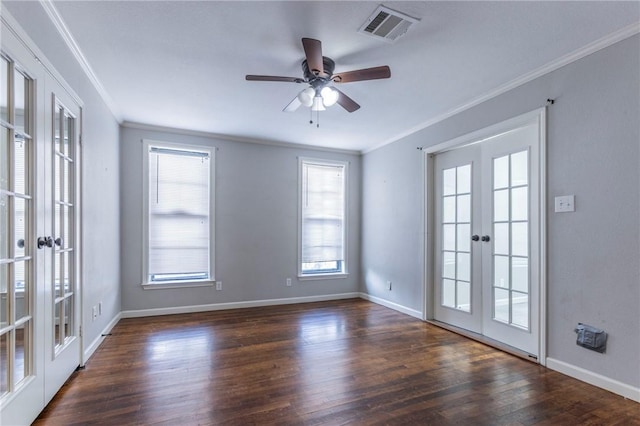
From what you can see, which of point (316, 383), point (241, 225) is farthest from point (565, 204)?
point (241, 225)

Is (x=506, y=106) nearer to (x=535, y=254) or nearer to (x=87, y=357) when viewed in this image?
(x=535, y=254)

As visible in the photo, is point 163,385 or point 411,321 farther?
point 411,321

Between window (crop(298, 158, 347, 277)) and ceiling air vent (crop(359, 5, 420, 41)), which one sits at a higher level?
ceiling air vent (crop(359, 5, 420, 41))

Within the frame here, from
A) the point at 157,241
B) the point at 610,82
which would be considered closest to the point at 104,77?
the point at 157,241

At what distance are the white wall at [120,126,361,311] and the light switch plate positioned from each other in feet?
11.1

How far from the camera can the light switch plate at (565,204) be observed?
2.58 meters

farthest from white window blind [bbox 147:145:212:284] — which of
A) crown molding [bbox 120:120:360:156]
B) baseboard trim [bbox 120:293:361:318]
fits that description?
baseboard trim [bbox 120:293:361:318]

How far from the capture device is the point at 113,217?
3.83 m

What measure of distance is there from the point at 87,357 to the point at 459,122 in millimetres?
4308

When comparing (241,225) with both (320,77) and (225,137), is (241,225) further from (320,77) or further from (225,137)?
(320,77)

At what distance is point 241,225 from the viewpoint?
15.8 feet

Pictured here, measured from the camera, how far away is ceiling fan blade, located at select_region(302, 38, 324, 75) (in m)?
2.09

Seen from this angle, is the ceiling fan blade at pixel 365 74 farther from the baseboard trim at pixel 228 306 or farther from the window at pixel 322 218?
the baseboard trim at pixel 228 306

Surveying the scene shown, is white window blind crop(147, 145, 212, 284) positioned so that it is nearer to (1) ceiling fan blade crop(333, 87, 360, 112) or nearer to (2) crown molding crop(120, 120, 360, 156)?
(2) crown molding crop(120, 120, 360, 156)
